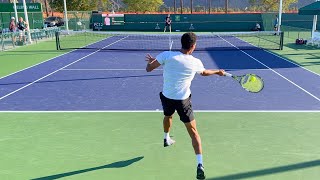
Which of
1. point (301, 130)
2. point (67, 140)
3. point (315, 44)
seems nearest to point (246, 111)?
point (301, 130)

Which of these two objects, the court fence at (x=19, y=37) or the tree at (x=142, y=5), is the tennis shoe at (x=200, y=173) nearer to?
the court fence at (x=19, y=37)

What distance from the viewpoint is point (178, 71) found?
491 cm

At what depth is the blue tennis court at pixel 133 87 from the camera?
29.6ft

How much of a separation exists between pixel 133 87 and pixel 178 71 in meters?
6.51

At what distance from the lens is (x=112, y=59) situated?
1777 centimetres

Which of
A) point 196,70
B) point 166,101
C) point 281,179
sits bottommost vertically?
point 281,179

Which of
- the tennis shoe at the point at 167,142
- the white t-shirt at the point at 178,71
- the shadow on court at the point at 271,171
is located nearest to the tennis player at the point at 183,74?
the white t-shirt at the point at 178,71

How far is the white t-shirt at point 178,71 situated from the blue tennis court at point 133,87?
3.66m

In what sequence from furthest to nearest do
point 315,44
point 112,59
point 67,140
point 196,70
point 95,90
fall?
point 315,44
point 112,59
point 95,90
point 67,140
point 196,70

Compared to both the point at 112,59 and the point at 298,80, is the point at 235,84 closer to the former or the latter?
the point at 298,80

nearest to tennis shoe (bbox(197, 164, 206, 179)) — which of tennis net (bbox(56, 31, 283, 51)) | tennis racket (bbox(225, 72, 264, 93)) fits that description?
tennis racket (bbox(225, 72, 264, 93))

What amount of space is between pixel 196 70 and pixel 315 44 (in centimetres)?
1975

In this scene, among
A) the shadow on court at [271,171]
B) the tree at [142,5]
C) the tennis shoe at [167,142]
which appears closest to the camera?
the shadow on court at [271,171]

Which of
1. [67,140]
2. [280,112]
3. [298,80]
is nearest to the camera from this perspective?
[67,140]
